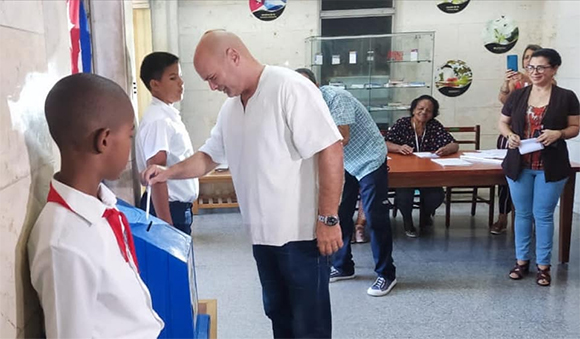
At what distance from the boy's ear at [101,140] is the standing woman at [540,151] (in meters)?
2.59

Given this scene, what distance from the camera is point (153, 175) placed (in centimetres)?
166

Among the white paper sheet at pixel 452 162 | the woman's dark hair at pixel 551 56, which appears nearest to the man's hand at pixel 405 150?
the white paper sheet at pixel 452 162

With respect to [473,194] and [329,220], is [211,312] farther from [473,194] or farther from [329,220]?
[473,194]

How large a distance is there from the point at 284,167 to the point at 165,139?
635 millimetres

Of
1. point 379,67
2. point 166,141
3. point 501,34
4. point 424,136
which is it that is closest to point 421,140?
point 424,136

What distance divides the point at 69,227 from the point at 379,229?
231 centimetres

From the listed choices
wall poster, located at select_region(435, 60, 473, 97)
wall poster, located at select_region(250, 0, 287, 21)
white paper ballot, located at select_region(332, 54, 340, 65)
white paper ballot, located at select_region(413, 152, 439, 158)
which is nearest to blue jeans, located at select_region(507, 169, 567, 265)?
white paper ballot, located at select_region(413, 152, 439, 158)

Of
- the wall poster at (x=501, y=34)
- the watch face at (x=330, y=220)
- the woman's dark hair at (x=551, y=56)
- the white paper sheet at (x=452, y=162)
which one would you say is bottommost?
the white paper sheet at (x=452, y=162)

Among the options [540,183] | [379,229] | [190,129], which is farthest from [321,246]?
[190,129]

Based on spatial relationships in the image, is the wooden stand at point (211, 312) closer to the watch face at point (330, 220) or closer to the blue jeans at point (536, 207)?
the watch face at point (330, 220)

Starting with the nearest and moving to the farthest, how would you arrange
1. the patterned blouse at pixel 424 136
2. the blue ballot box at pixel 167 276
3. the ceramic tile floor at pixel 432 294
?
1. the blue ballot box at pixel 167 276
2. the ceramic tile floor at pixel 432 294
3. the patterned blouse at pixel 424 136

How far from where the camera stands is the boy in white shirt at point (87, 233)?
0.74 metres

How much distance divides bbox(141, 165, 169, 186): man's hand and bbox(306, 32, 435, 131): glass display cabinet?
3431 mm

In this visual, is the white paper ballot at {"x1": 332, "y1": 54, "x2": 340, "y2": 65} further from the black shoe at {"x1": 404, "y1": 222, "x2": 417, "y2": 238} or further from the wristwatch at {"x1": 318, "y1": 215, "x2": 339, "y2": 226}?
the wristwatch at {"x1": 318, "y1": 215, "x2": 339, "y2": 226}
